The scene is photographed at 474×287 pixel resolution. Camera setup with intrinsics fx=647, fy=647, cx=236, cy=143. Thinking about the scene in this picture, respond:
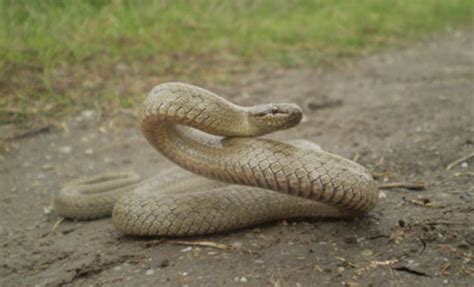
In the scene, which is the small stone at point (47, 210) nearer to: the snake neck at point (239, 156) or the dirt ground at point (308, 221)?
the dirt ground at point (308, 221)

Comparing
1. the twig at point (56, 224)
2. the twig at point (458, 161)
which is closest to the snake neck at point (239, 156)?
the twig at point (56, 224)

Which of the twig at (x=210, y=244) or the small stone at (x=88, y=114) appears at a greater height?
the twig at (x=210, y=244)

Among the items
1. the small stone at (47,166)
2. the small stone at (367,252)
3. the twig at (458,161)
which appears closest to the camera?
the small stone at (367,252)

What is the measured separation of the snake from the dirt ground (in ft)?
0.34

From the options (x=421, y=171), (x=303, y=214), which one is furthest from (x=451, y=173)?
(x=303, y=214)

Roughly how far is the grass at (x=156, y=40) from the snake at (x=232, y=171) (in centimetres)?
336

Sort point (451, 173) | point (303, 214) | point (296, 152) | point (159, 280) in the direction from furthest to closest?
point (451, 173), point (303, 214), point (296, 152), point (159, 280)

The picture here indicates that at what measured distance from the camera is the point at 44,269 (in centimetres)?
380

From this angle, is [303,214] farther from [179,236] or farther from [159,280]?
[159,280]

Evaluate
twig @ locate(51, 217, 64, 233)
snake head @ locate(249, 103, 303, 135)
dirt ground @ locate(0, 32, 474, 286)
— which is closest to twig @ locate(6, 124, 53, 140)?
dirt ground @ locate(0, 32, 474, 286)

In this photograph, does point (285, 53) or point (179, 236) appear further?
point (285, 53)

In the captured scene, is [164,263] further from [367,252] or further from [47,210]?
[47,210]

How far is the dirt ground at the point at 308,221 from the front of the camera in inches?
132

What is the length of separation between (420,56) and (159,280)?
774 centimetres
